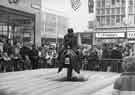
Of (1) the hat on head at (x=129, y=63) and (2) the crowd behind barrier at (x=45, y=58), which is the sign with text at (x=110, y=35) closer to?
(2) the crowd behind barrier at (x=45, y=58)

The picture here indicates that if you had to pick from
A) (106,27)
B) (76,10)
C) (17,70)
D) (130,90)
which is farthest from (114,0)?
(130,90)

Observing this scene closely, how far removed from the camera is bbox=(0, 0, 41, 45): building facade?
1881cm

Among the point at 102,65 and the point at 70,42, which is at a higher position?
the point at 70,42

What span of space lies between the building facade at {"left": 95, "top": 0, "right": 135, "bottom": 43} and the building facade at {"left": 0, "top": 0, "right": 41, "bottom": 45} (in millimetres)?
31938

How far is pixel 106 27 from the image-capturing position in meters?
62.0

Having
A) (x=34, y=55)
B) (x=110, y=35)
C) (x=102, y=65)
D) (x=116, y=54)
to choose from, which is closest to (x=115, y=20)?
(x=110, y=35)

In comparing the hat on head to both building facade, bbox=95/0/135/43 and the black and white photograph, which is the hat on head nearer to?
the black and white photograph

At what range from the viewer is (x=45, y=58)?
730 inches

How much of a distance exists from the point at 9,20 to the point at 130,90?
16457 millimetres

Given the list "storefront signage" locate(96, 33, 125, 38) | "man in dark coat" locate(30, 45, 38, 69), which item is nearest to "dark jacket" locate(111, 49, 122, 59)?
"man in dark coat" locate(30, 45, 38, 69)

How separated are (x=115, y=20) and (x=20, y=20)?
49.0m

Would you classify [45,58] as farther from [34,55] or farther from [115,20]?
[115,20]

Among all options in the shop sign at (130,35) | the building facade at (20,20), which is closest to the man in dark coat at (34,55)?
the building facade at (20,20)

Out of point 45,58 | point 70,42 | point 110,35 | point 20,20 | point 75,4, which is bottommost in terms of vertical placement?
point 45,58
